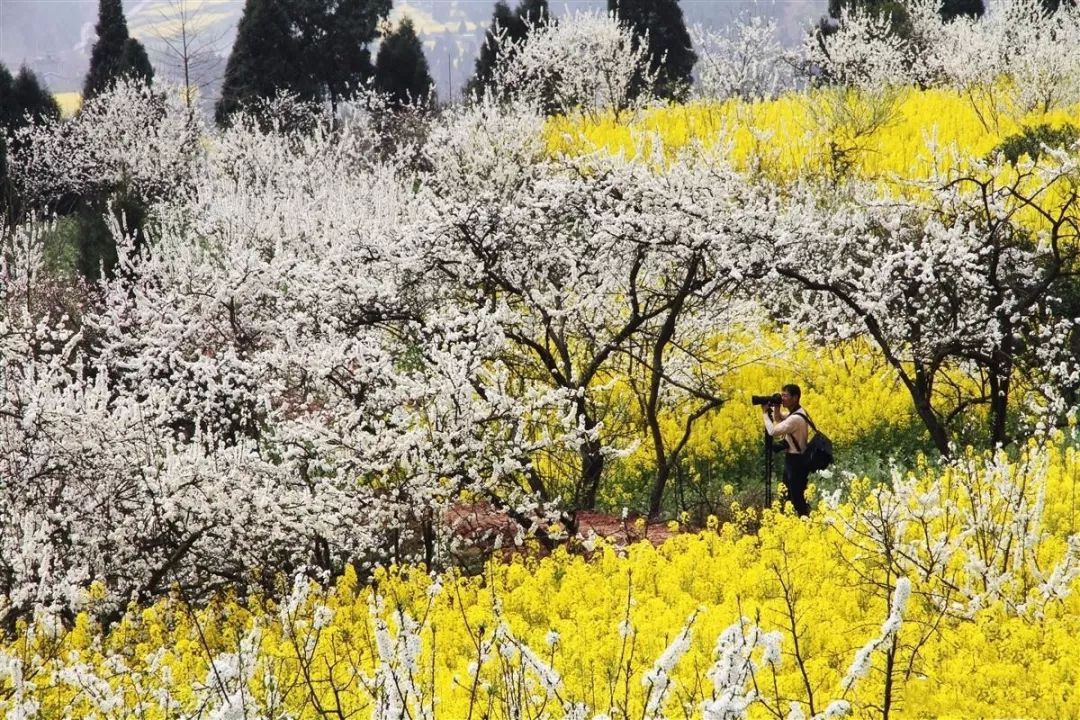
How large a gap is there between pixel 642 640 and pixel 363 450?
8.78 ft

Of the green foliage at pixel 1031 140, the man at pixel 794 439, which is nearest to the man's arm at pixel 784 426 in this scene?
the man at pixel 794 439

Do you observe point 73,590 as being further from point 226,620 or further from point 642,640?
point 642,640

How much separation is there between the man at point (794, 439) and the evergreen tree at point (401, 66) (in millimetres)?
32468

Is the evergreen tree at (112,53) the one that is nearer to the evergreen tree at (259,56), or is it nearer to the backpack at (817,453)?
the evergreen tree at (259,56)

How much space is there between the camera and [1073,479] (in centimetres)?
923

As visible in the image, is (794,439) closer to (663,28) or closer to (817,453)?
(817,453)

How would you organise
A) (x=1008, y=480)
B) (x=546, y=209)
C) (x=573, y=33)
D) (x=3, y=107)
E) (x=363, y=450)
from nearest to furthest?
(x=1008, y=480) → (x=363, y=450) → (x=546, y=209) → (x=573, y=33) → (x=3, y=107)

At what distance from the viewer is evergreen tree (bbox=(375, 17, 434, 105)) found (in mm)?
41188

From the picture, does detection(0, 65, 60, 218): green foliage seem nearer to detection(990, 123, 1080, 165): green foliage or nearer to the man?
detection(990, 123, 1080, 165): green foliage

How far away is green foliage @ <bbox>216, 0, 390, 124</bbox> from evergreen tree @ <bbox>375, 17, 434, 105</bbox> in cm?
54

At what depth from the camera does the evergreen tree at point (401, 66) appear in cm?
4119

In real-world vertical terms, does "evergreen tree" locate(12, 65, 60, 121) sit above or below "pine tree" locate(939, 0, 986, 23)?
below

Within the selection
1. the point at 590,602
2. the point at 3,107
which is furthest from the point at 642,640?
the point at 3,107

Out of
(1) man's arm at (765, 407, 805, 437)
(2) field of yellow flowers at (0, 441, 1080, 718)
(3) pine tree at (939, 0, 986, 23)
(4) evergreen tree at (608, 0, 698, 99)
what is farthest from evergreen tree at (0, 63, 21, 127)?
(1) man's arm at (765, 407, 805, 437)
